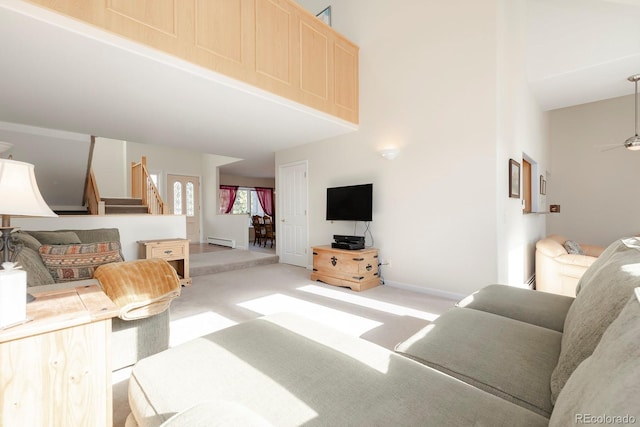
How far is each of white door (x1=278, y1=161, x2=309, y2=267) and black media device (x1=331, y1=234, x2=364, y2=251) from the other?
120 cm

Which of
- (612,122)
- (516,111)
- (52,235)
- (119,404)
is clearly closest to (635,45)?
(516,111)

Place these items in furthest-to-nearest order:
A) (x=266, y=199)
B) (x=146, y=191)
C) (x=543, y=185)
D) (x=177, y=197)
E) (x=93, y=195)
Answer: (x=266, y=199)
(x=177, y=197)
(x=146, y=191)
(x=543, y=185)
(x=93, y=195)

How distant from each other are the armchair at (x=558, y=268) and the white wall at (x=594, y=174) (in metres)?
2.49

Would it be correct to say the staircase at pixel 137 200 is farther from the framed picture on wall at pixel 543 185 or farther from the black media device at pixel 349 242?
the framed picture on wall at pixel 543 185

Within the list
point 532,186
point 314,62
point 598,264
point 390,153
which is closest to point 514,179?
point 390,153

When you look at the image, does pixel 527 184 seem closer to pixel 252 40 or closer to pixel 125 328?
pixel 252 40

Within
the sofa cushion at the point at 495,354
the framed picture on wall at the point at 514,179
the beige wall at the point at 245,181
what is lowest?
the sofa cushion at the point at 495,354

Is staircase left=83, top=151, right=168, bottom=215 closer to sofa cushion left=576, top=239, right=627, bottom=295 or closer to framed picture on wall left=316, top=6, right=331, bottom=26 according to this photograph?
framed picture on wall left=316, top=6, right=331, bottom=26

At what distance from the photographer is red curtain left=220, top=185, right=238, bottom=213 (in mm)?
10047

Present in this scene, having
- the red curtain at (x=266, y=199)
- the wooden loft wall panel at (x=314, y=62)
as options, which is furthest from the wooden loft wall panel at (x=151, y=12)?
the red curtain at (x=266, y=199)

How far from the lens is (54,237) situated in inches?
123

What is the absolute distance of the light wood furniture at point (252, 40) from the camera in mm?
2359

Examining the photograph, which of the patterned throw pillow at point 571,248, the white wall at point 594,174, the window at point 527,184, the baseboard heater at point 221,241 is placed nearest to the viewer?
the patterned throw pillow at point 571,248

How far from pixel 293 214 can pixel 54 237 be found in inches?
141
